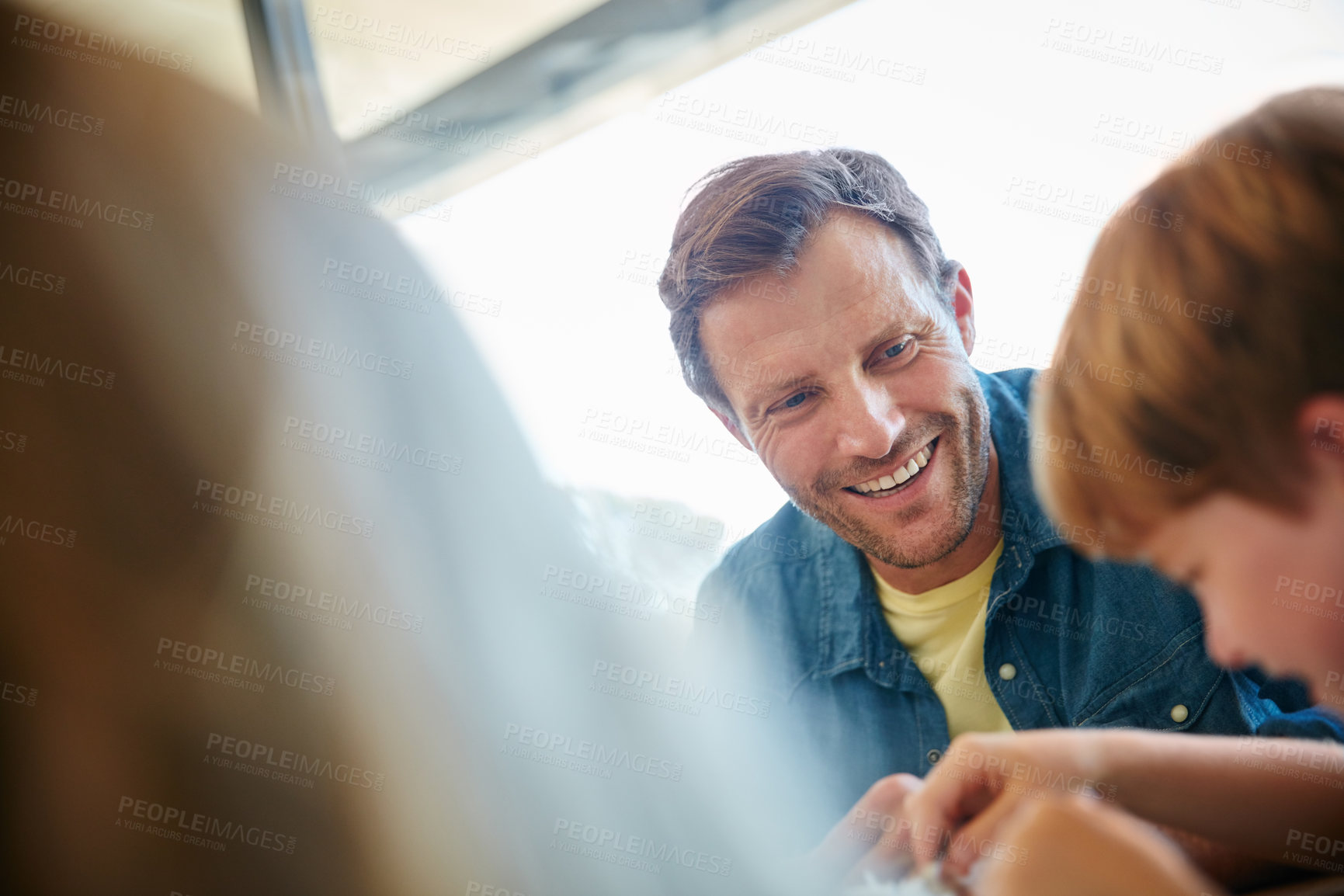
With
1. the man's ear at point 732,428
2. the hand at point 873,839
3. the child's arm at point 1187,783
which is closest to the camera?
the child's arm at point 1187,783

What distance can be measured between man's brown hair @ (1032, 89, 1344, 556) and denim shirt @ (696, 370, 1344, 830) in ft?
0.32

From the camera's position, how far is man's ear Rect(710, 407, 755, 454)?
2.58ft

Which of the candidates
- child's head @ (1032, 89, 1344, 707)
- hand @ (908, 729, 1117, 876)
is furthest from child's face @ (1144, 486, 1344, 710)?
hand @ (908, 729, 1117, 876)

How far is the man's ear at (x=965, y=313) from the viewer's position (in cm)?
74

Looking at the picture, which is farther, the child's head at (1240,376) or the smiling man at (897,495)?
the smiling man at (897,495)

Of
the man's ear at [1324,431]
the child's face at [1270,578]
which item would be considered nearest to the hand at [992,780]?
the child's face at [1270,578]

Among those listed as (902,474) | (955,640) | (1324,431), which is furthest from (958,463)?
(1324,431)

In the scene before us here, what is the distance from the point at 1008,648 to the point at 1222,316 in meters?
0.32

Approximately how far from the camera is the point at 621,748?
0.84m

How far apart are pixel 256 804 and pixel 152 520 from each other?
29cm

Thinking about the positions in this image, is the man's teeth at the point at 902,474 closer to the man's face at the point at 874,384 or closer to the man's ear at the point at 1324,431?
the man's face at the point at 874,384

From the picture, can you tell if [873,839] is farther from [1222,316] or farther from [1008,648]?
[1222,316]

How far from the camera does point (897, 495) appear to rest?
738mm

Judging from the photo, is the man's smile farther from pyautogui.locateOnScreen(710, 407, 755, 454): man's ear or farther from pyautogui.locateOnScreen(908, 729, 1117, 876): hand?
pyautogui.locateOnScreen(908, 729, 1117, 876): hand
